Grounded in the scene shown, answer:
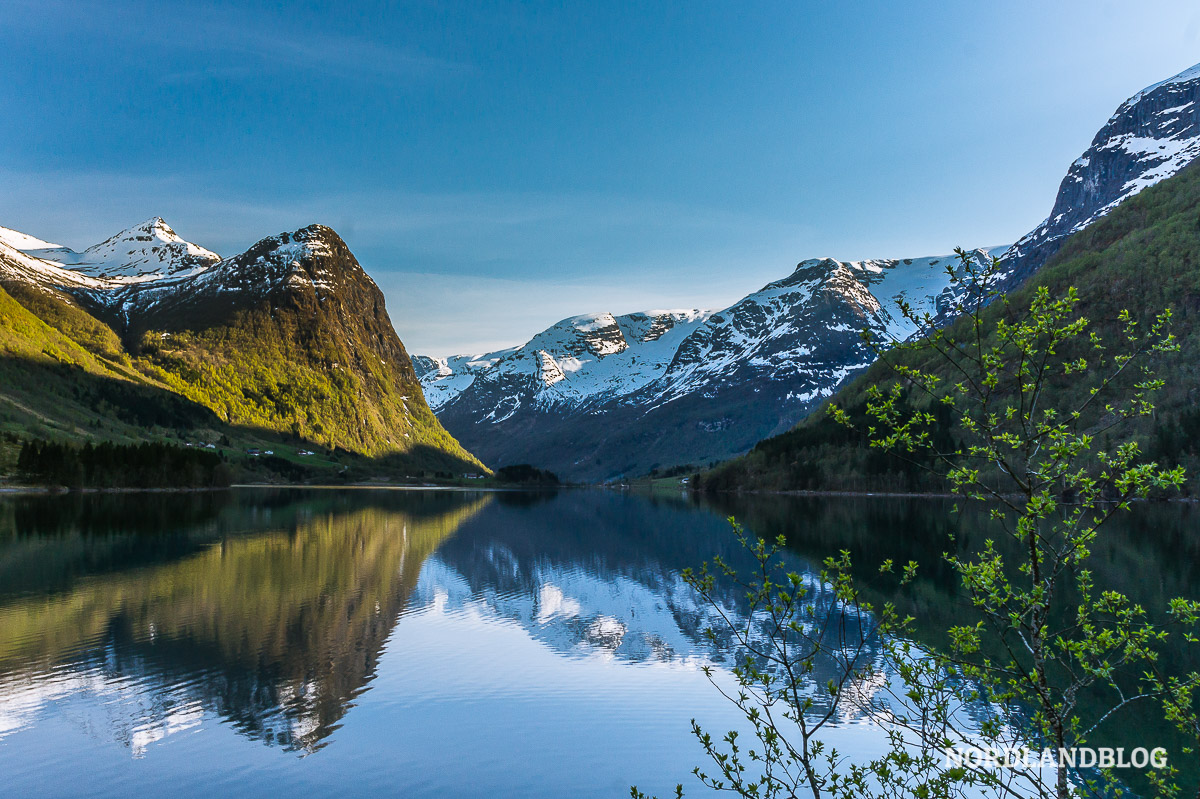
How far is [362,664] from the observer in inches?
1254

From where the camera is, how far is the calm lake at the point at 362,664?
2088cm

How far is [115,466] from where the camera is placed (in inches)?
6516

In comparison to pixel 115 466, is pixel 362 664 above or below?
below

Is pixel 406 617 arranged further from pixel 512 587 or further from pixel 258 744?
pixel 258 744

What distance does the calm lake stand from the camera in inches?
822

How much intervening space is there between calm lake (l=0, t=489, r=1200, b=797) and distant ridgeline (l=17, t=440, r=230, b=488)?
90891mm

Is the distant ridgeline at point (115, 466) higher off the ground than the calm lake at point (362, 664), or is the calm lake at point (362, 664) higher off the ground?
the distant ridgeline at point (115, 466)

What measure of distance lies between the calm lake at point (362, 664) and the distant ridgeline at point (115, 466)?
90891mm

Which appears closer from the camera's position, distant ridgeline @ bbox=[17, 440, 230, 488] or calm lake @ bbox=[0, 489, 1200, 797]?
calm lake @ bbox=[0, 489, 1200, 797]

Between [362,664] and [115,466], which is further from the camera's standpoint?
[115,466]

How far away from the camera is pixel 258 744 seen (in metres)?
22.3

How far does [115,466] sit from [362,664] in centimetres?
16428

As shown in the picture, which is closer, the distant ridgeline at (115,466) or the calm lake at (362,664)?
the calm lake at (362,664)

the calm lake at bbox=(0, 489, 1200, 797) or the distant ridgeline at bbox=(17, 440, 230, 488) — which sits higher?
the distant ridgeline at bbox=(17, 440, 230, 488)
